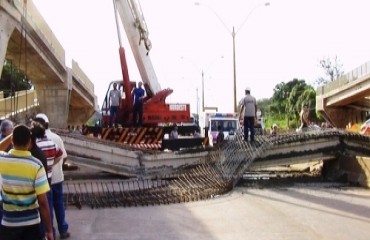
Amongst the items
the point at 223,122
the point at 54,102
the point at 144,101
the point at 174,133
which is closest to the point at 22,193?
the point at 174,133

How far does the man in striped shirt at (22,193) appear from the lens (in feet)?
17.5

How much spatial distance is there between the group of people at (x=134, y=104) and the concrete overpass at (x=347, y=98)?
55.5 feet

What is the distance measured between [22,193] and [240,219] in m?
5.69

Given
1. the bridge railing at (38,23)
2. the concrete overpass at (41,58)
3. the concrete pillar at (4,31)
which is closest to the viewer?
the concrete pillar at (4,31)

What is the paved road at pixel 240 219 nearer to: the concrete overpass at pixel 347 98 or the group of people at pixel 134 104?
the group of people at pixel 134 104

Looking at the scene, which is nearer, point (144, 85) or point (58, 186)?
point (58, 186)

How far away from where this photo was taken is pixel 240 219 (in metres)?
10.4

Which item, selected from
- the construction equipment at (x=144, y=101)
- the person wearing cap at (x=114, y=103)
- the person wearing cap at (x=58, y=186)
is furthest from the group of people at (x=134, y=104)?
the person wearing cap at (x=58, y=186)

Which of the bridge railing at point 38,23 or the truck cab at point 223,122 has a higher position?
the bridge railing at point 38,23

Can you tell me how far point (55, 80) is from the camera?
1168 inches

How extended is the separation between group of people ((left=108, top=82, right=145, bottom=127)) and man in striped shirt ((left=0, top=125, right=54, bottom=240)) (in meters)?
18.1

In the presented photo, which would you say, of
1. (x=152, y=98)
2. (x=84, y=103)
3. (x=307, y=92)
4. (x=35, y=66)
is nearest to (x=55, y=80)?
(x=35, y=66)

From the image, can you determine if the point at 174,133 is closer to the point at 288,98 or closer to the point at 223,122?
the point at 223,122

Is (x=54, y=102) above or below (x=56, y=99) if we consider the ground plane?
below
